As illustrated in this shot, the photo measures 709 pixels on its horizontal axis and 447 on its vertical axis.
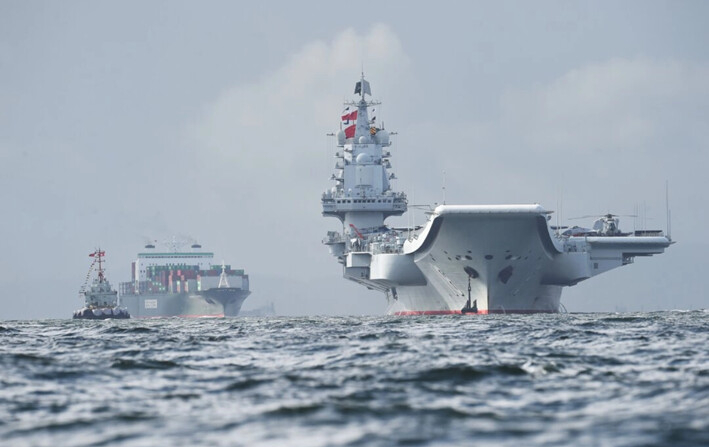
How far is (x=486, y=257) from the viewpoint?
8556 cm

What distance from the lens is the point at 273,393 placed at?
68.7ft

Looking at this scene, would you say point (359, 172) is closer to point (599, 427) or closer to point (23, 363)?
point (23, 363)

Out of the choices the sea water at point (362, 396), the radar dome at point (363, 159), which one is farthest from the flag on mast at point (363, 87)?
the sea water at point (362, 396)

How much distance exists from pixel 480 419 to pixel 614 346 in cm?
1705

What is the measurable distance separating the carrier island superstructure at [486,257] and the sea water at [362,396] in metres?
47.1

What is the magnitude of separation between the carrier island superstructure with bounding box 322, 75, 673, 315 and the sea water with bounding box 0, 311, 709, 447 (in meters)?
47.1

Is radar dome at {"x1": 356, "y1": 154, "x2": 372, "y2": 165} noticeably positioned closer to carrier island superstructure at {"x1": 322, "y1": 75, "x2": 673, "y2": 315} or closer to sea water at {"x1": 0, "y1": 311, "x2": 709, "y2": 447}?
carrier island superstructure at {"x1": 322, "y1": 75, "x2": 673, "y2": 315}

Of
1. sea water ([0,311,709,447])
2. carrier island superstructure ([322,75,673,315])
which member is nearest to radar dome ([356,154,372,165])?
carrier island superstructure ([322,75,673,315])

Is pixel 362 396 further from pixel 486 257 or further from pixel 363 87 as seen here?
pixel 363 87

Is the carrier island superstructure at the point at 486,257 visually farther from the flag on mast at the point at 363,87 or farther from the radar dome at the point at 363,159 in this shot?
the flag on mast at the point at 363,87

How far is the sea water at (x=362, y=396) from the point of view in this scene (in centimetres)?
1588

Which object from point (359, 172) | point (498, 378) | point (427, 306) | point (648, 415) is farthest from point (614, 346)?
point (359, 172)

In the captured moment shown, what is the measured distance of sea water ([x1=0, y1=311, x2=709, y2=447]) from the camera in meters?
15.9

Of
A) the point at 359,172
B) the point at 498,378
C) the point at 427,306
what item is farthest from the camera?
the point at 359,172
